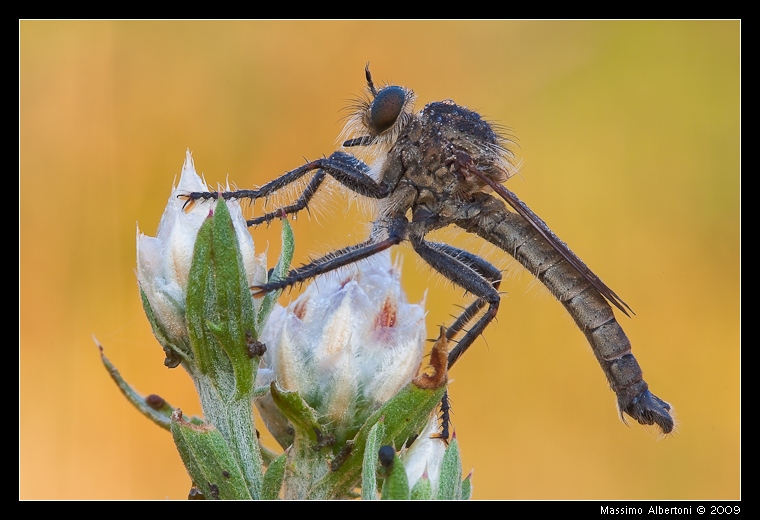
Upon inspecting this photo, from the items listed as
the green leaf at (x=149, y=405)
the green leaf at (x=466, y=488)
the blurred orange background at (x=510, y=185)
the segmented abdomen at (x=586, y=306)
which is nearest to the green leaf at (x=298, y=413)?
the green leaf at (x=466, y=488)

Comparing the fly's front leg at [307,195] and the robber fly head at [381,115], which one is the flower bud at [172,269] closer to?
the fly's front leg at [307,195]

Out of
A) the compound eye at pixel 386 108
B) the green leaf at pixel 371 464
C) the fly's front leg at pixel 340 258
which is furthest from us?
the compound eye at pixel 386 108

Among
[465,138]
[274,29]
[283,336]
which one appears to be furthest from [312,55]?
[283,336]

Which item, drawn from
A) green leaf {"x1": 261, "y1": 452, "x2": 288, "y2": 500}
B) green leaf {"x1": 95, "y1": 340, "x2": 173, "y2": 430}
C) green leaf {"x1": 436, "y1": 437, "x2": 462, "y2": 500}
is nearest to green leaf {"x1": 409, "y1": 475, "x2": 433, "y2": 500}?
green leaf {"x1": 436, "y1": 437, "x2": 462, "y2": 500}

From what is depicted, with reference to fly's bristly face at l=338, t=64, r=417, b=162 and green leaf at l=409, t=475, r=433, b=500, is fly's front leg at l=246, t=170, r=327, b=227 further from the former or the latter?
green leaf at l=409, t=475, r=433, b=500

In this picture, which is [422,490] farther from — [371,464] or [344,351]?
[344,351]

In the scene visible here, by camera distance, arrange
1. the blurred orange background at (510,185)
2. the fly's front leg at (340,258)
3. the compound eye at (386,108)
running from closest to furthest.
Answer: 1. the fly's front leg at (340,258)
2. the compound eye at (386,108)
3. the blurred orange background at (510,185)

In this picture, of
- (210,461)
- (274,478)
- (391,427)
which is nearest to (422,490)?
(391,427)
